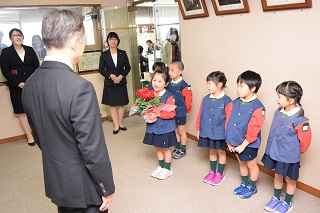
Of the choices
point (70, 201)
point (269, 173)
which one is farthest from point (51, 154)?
point (269, 173)

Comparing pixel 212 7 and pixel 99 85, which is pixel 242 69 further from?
pixel 99 85

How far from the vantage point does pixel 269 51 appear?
2676 mm

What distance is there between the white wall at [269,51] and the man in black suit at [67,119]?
1956 mm

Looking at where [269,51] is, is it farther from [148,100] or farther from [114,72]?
[114,72]

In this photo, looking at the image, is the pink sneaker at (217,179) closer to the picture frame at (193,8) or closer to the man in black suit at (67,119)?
Answer: the man in black suit at (67,119)

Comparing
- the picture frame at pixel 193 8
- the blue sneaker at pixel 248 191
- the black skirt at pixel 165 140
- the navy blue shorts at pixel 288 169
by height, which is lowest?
the blue sneaker at pixel 248 191

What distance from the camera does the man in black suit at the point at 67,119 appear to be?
1180mm

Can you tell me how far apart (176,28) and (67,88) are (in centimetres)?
304

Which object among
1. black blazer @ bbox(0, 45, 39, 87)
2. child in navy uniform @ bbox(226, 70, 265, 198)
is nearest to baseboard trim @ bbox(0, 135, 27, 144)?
black blazer @ bbox(0, 45, 39, 87)

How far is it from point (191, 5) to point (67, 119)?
269 centimetres

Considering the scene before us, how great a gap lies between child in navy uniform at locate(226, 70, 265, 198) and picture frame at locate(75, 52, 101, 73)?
2901 mm

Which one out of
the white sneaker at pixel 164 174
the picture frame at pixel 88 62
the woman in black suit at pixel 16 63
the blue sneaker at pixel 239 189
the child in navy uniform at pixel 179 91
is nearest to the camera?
the blue sneaker at pixel 239 189

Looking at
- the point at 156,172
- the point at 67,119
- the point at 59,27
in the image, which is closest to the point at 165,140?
the point at 156,172

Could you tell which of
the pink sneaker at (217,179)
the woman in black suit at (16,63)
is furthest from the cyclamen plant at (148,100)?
the woman in black suit at (16,63)
